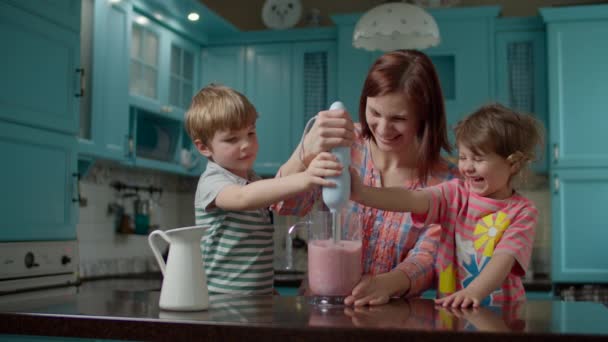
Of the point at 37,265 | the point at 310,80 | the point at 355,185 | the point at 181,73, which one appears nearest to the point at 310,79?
the point at 310,80

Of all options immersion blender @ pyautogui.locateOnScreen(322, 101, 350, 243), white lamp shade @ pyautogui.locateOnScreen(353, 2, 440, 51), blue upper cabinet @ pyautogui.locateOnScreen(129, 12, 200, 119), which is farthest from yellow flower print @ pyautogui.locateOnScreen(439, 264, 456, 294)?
blue upper cabinet @ pyautogui.locateOnScreen(129, 12, 200, 119)

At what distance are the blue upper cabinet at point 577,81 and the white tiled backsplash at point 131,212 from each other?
1.17 ft

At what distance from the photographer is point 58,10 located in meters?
2.74

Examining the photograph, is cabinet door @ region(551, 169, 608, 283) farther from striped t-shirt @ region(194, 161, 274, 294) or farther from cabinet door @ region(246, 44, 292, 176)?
striped t-shirt @ region(194, 161, 274, 294)

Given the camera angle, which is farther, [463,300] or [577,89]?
[577,89]

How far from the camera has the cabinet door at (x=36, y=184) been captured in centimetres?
247

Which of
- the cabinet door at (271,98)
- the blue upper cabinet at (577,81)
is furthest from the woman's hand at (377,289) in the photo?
the cabinet door at (271,98)

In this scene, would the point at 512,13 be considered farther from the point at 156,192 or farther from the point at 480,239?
the point at 480,239

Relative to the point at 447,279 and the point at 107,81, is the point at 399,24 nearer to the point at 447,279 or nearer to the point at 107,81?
the point at 447,279

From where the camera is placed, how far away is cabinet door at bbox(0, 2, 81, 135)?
97.3 inches

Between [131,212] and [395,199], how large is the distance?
3.04 meters

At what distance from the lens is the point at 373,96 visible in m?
1.57

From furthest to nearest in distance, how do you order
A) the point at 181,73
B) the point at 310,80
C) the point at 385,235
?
the point at 310,80
the point at 181,73
the point at 385,235

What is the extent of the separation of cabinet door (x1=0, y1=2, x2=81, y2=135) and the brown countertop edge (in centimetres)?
157
